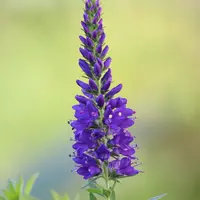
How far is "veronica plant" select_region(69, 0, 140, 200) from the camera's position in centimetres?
63

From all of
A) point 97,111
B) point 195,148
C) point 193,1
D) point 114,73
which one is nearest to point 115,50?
point 114,73

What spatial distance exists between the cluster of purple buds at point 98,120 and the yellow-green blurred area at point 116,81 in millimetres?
717

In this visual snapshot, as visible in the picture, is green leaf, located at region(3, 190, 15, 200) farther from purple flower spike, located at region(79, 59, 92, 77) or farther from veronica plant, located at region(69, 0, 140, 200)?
purple flower spike, located at region(79, 59, 92, 77)

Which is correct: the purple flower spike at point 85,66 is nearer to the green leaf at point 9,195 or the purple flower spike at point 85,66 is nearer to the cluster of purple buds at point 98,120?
the cluster of purple buds at point 98,120

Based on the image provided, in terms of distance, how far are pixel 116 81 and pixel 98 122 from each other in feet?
2.40

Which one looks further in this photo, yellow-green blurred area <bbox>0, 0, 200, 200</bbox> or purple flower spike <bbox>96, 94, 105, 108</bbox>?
yellow-green blurred area <bbox>0, 0, 200, 200</bbox>

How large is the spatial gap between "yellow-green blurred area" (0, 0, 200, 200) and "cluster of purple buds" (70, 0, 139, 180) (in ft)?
2.35

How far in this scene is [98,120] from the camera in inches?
25.4

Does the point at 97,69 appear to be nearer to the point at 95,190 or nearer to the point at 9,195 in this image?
the point at 95,190

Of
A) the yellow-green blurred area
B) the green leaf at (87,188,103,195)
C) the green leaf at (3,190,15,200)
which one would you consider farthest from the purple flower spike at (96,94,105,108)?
the yellow-green blurred area

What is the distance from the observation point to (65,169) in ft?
4.54

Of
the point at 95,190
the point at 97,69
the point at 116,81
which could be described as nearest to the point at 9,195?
the point at 95,190

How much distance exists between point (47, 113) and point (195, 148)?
0.54 metres

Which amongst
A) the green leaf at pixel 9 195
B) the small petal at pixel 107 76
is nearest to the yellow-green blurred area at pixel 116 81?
the green leaf at pixel 9 195
